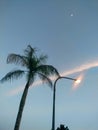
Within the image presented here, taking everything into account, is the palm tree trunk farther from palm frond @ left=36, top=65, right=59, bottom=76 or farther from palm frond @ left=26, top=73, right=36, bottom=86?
palm frond @ left=36, top=65, right=59, bottom=76

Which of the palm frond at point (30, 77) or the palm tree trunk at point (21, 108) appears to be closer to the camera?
the palm tree trunk at point (21, 108)

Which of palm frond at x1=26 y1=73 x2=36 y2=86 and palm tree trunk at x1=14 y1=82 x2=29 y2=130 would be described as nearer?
palm tree trunk at x1=14 y1=82 x2=29 y2=130

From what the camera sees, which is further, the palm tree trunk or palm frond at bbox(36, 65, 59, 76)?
palm frond at bbox(36, 65, 59, 76)

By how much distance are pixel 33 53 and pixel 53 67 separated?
2898 millimetres

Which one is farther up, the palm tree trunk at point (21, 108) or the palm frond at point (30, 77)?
the palm frond at point (30, 77)

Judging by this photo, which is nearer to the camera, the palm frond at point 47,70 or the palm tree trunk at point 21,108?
the palm tree trunk at point 21,108

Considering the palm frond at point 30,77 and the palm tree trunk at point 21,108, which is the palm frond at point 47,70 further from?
the palm tree trunk at point 21,108

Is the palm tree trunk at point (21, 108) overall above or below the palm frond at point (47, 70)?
below

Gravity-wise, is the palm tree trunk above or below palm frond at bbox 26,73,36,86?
below

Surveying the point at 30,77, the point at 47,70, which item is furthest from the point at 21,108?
the point at 47,70

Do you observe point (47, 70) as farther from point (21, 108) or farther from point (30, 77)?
point (21, 108)

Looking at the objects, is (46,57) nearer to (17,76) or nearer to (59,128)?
(17,76)

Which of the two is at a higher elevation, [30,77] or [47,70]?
[47,70]

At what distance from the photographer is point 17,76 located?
29359 millimetres
